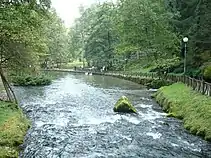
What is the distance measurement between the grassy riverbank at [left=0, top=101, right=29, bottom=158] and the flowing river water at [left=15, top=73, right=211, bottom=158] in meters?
0.47

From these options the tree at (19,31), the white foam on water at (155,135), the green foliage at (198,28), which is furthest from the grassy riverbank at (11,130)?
the green foliage at (198,28)

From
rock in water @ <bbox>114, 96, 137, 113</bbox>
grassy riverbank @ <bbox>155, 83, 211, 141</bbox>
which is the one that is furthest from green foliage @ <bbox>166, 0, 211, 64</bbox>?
rock in water @ <bbox>114, 96, 137, 113</bbox>

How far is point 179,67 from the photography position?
143 ft

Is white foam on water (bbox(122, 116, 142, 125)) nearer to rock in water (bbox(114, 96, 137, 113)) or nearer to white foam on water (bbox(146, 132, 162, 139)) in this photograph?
rock in water (bbox(114, 96, 137, 113))

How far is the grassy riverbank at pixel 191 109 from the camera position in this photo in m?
18.0

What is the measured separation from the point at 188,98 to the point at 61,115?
10010 mm

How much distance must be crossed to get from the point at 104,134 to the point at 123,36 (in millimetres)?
32674

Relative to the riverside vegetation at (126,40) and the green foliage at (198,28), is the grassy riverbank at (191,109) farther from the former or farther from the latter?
the green foliage at (198,28)

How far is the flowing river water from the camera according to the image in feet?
48.8

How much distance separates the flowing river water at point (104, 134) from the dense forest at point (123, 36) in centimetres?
522

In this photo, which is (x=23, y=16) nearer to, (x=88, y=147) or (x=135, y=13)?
(x=88, y=147)

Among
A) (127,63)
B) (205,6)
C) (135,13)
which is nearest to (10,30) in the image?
(205,6)

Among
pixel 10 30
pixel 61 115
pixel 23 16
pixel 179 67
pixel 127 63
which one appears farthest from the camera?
pixel 127 63

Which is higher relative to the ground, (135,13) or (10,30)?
(135,13)
